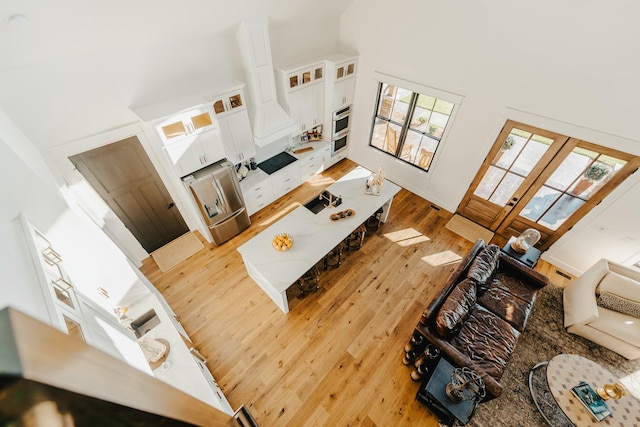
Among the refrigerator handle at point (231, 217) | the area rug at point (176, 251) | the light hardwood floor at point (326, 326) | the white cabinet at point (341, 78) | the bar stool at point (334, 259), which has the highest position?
the white cabinet at point (341, 78)

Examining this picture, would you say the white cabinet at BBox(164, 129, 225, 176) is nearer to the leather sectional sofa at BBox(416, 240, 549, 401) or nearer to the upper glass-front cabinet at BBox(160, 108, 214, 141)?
the upper glass-front cabinet at BBox(160, 108, 214, 141)

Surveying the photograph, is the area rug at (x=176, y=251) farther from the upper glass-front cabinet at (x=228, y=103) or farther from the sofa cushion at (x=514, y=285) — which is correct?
the sofa cushion at (x=514, y=285)

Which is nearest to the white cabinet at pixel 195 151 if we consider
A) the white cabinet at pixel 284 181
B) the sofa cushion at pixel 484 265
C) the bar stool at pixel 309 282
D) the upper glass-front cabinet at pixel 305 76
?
the white cabinet at pixel 284 181

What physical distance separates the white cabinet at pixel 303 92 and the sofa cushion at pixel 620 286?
5.25 m

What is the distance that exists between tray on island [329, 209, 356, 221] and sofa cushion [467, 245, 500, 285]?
183 centimetres

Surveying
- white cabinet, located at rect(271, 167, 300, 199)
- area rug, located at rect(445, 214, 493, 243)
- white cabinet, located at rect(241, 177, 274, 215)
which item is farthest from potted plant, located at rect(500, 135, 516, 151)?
white cabinet, located at rect(241, 177, 274, 215)

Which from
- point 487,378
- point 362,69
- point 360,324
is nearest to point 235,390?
point 360,324

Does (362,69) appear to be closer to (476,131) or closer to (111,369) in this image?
(476,131)

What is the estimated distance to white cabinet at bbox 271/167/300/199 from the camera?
5301 millimetres

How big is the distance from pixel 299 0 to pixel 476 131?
3439mm

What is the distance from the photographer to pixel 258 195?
5156 mm

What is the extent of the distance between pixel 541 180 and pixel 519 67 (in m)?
1.71

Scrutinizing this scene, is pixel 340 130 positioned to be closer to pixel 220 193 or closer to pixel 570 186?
pixel 220 193

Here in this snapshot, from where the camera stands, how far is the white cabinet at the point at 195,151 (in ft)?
12.1
